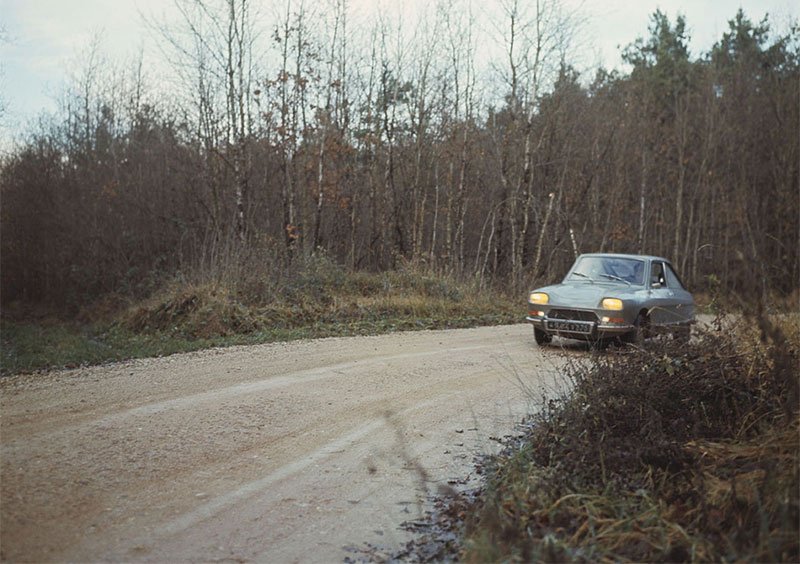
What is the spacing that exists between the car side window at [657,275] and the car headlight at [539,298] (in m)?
2.06

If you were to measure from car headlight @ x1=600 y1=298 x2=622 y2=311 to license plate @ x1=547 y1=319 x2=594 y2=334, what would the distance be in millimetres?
382

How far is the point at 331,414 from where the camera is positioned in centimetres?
761

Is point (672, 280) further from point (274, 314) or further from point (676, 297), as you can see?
point (274, 314)

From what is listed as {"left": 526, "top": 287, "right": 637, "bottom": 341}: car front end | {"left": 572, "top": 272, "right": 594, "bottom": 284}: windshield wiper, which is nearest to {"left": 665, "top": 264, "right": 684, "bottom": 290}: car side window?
{"left": 572, "top": 272, "right": 594, "bottom": 284}: windshield wiper

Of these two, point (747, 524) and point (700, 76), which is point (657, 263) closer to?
point (747, 524)

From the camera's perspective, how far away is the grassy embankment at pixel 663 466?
369 centimetres

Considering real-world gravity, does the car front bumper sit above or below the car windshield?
below

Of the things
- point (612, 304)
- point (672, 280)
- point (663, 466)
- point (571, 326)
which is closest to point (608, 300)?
point (612, 304)

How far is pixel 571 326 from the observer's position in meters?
12.0

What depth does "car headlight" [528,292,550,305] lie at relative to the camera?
489 inches

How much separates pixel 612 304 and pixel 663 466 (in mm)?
7298

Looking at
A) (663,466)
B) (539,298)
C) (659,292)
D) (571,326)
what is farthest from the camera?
(659,292)

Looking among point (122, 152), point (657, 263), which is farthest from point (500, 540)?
point (122, 152)

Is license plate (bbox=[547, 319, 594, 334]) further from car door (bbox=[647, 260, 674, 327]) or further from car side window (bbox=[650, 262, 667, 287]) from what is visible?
car side window (bbox=[650, 262, 667, 287])
